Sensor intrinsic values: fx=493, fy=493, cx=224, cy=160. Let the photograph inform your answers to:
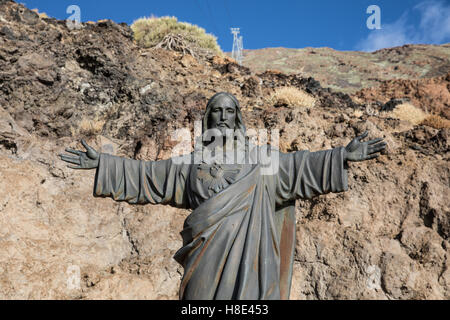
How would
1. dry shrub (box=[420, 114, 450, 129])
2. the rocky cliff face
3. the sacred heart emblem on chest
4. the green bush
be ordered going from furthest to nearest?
1. the green bush
2. dry shrub (box=[420, 114, 450, 129])
3. the rocky cliff face
4. the sacred heart emblem on chest

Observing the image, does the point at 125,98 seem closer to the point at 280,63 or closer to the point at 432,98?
the point at 432,98

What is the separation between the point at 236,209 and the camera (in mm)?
3982

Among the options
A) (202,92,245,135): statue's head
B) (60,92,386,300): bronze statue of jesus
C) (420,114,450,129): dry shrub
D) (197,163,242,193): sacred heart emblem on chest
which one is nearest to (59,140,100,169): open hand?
(60,92,386,300): bronze statue of jesus

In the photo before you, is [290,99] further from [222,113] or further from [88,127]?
[222,113]

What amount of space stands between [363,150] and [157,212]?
485 cm

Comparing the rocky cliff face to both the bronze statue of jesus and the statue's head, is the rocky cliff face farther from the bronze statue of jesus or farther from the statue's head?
the statue's head

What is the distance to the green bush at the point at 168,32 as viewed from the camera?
17219 mm

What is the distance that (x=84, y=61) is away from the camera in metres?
11.7

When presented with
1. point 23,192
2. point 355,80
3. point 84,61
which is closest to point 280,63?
point 355,80

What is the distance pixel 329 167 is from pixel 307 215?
4.06m

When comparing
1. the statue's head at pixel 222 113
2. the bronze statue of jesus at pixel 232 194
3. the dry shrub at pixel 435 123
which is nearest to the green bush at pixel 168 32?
the dry shrub at pixel 435 123

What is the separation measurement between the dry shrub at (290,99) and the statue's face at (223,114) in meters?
6.54

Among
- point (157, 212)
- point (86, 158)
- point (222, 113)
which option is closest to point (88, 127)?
point (157, 212)

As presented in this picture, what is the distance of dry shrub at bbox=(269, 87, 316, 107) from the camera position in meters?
11.1
